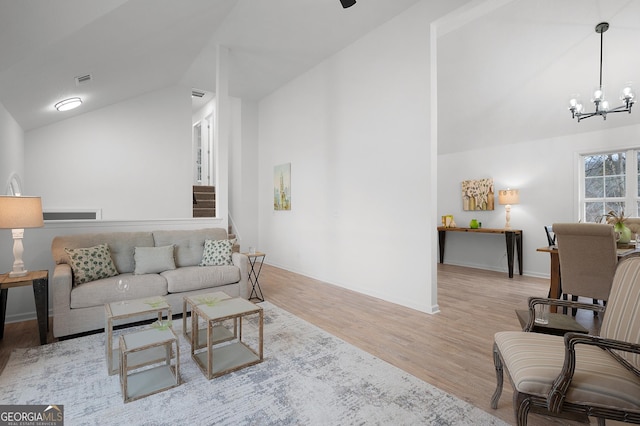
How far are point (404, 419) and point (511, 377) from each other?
630 millimetres

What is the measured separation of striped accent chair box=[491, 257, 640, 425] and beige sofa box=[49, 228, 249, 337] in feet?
9.63

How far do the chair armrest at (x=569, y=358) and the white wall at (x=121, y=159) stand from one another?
245 inches

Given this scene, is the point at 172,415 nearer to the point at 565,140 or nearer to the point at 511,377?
the point at 511,377

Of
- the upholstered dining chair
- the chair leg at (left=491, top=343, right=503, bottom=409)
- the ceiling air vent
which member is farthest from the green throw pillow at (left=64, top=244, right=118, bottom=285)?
the upholstered dining chair

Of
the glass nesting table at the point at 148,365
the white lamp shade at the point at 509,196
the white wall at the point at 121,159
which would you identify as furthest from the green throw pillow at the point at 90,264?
the white lamp shade at the point at 509,196

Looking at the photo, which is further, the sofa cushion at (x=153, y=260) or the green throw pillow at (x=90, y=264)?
the sofa cushion at (x=153, y=260)

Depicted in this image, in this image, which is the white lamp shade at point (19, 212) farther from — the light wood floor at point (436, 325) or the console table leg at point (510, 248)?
the console table leg at point (510, 248)

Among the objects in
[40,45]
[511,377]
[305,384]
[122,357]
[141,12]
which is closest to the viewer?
[511,377]

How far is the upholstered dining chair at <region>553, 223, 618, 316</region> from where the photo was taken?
297cm

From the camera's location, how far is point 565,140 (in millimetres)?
5137

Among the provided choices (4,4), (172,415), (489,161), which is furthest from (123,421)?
(489,161)

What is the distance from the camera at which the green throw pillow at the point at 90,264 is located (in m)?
3.07

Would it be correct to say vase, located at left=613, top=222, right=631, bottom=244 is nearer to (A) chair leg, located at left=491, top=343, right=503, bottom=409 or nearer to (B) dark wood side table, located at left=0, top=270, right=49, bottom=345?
(A) chair leg, located at left=491, top=343, right=503, bottom=409

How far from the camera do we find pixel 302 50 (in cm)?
486
